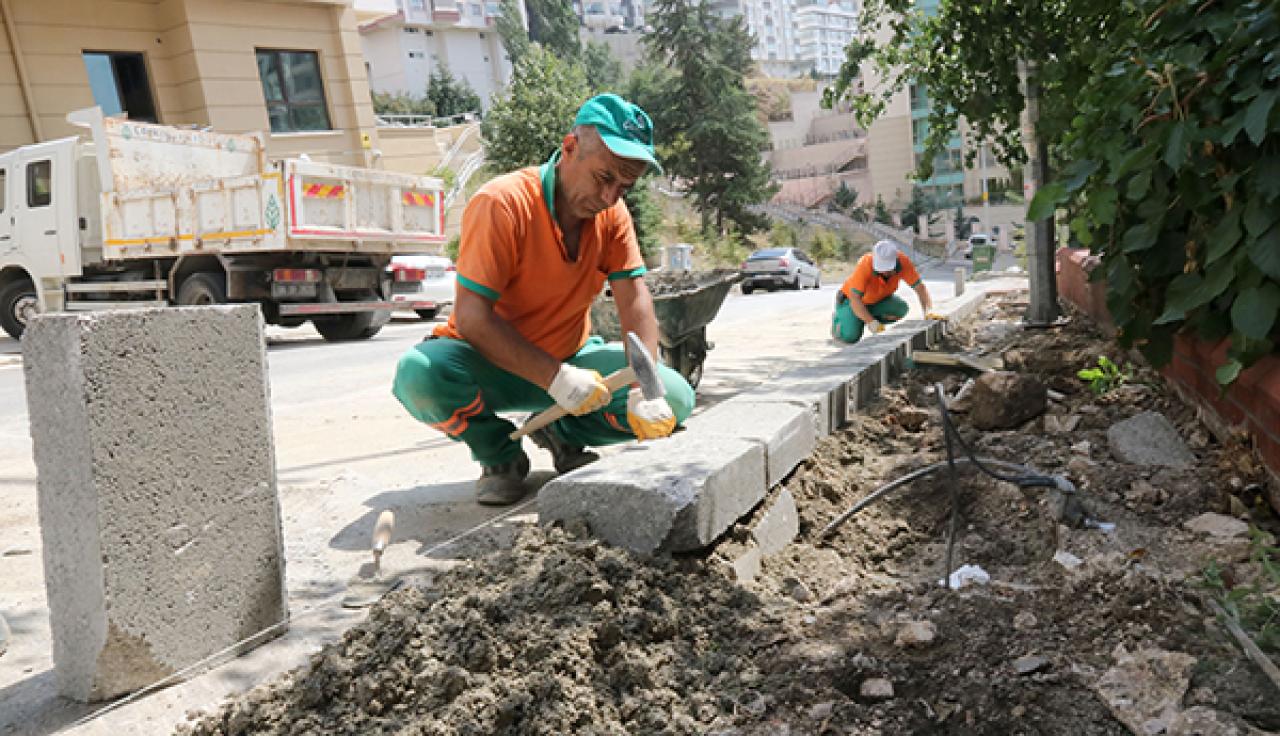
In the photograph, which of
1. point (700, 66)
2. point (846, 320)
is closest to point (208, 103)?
point (846, 320)

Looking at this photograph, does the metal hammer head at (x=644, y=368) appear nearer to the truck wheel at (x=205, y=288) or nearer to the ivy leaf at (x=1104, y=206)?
the ivy leaf at (x=1104, y=206)

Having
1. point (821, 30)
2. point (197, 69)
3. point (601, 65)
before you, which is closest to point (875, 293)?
point (197, 69)

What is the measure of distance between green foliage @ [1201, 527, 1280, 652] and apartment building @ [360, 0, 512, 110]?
61122 millimetres

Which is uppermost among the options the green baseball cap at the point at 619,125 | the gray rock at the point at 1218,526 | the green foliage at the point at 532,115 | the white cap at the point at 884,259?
the green foliage at the point at 532,115

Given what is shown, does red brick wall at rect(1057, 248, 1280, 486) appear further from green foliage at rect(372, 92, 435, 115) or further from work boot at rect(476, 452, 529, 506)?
green foliage at rect(372, 92, 435, 115)

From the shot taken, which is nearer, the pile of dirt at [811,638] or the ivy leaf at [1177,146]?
the pile of dirt at [811,638]

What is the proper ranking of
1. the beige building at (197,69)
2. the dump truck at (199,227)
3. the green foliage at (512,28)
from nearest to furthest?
the dump truck at (199,227)
the beige building at (197,69)
the green foliage at (512,28)

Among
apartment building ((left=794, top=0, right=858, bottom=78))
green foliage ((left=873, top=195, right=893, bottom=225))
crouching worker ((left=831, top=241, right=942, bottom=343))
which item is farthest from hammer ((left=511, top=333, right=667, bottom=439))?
apartment building ((left=794, top=0, right=858, bottom=78))

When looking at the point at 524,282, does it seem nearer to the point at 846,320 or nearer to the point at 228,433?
the point at 228,433

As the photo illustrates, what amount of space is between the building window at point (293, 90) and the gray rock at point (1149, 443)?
59.7ft

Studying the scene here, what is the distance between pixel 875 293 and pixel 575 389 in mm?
5677

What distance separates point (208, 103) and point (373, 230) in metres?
8.65

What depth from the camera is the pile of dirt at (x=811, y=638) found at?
6.14 feet

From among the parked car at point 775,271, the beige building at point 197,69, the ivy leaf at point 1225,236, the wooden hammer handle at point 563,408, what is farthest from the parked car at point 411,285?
the parked car at point 775,271
